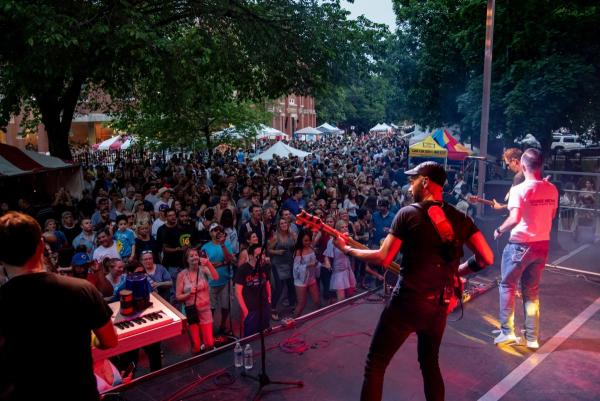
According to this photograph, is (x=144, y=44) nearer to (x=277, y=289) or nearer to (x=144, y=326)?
(x=277, y=289)

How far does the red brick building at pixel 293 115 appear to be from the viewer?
203 feet

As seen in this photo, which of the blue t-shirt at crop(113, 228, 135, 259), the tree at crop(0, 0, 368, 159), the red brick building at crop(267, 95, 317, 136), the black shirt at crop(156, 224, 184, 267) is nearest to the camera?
the blue t-shirt at crop(113, 228, 135, 259)

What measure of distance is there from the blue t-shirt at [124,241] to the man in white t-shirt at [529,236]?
5457 millimetres

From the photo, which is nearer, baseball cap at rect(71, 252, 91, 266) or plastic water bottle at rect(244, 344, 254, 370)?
plastic water bottle at rect(244, 344, 254, 370)

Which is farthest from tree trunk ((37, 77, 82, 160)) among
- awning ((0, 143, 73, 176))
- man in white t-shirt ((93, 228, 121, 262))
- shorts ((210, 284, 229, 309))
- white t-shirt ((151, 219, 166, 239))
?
shorts ((210, 284, 229, 309))

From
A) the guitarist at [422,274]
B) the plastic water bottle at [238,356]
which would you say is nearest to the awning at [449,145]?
the plastic water bottle at [238,356]

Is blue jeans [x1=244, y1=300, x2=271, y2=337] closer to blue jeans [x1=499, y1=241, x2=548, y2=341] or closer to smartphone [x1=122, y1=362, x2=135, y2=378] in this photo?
smartphone [x1=122, y1=362, x2=135, y2=378]

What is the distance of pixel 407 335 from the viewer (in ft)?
11.4

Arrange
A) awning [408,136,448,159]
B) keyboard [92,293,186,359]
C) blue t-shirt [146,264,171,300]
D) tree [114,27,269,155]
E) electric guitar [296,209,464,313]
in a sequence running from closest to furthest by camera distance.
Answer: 1. electric guitar [296,209,464,313]
2. keyboard [92,293,186,359]
3. blue t-shirt [146,264,171,300]
4. tree [114,27,269,155]
5. awning [408,136,448,159]

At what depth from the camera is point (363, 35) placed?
14016mm

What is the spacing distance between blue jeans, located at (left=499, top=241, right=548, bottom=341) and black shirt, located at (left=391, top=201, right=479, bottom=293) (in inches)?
80.5

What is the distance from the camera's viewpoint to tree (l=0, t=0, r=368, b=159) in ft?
32.3

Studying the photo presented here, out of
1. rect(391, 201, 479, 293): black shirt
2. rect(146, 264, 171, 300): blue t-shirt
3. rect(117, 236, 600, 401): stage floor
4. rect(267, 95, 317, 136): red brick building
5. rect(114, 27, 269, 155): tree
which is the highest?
rect(267, 95, 317, 136): red brick building

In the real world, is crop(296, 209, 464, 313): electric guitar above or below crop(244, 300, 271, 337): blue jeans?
above
